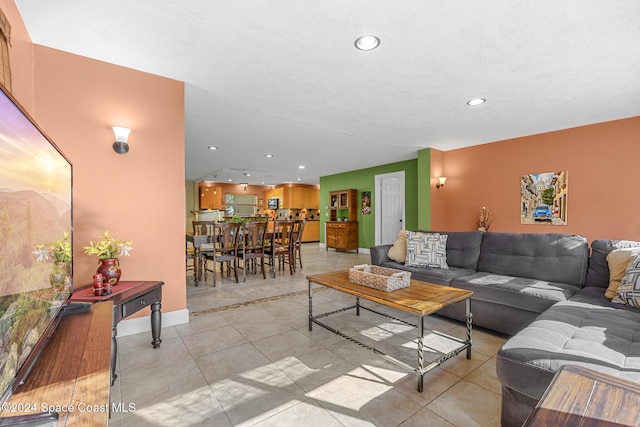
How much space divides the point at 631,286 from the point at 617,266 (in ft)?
0.98

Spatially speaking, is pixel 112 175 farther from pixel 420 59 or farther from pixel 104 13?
pixel 420 59

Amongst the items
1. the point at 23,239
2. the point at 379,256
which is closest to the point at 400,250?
the point at 379,256

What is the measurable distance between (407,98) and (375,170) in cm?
442

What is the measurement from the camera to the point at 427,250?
3367 mm

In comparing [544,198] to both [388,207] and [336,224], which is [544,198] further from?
[336,224]

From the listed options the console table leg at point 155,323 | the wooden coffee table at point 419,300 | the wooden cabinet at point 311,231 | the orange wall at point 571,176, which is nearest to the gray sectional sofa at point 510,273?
the wooden coffee table at point 419,300

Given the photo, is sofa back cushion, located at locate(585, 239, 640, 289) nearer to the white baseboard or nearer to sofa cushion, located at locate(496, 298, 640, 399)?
sofa cushion, located at locate(496, 298, 640, 399)

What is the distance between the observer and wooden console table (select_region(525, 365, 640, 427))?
71 centimetres

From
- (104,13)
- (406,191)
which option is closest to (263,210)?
(406,191)

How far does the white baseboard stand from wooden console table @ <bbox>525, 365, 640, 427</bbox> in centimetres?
282

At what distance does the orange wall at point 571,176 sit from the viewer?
3.56 m

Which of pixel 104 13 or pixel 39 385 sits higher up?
pixel 104 13

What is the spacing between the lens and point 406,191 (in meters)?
6.61

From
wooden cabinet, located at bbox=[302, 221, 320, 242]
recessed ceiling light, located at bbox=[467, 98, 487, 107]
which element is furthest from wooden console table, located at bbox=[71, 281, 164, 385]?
wooden cabinet, located at bbox=[302, 221, 320, 242]
